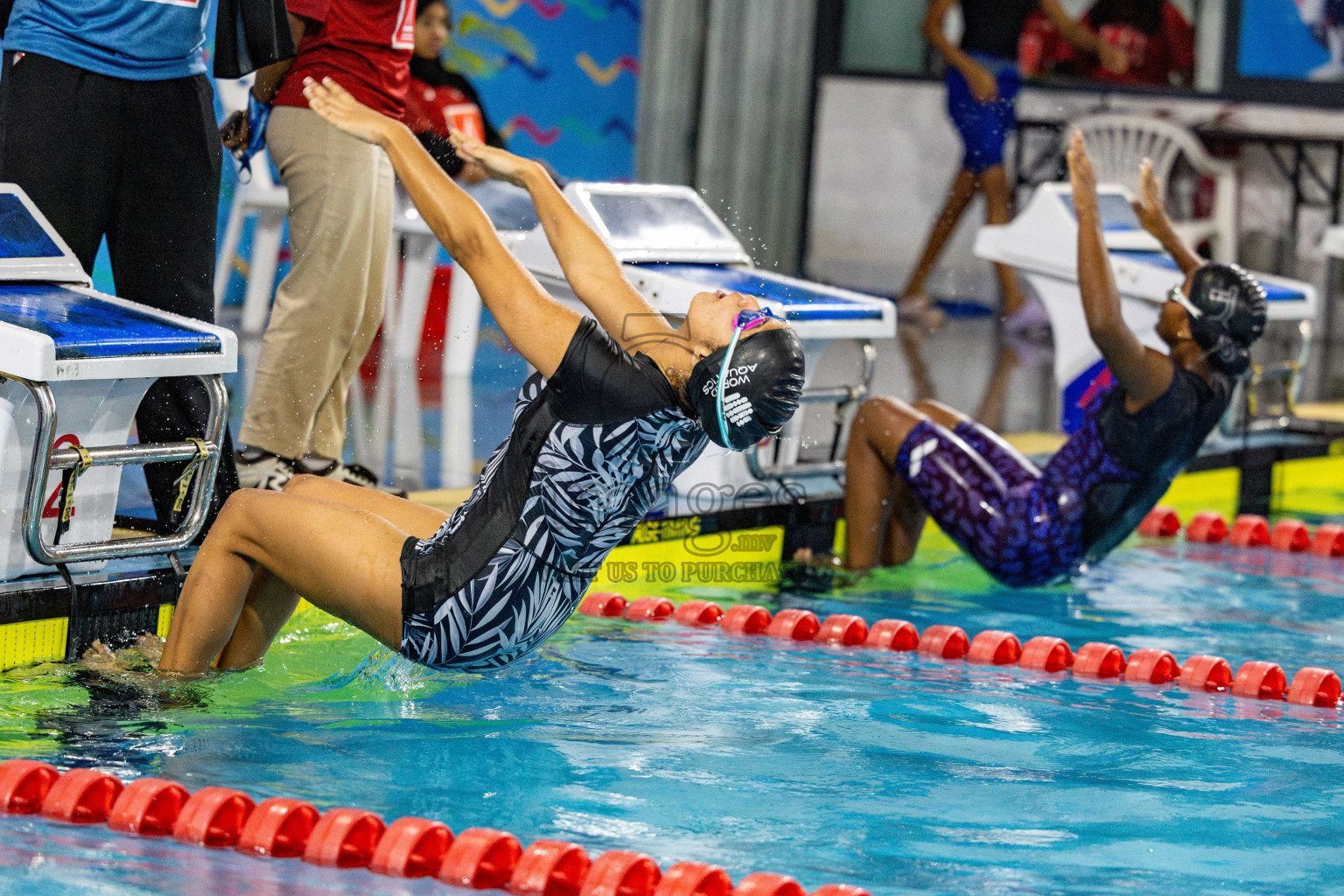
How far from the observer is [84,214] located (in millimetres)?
3953

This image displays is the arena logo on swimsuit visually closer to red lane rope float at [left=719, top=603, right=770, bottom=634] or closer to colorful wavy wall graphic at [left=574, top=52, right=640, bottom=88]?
red lane rope float at [left=719, top=603, right=770, bottom=634]

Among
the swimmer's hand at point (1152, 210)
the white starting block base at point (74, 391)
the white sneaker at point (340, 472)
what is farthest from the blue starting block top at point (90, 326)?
the swimmer's hand at point (1152, 210)

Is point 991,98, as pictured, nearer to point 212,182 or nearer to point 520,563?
point 212,182

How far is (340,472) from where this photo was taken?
456 centimetres

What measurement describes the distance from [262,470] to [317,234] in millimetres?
610

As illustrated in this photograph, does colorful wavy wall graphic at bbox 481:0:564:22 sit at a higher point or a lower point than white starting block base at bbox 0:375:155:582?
higher

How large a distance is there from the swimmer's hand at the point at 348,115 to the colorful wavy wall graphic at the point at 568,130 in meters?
7.04

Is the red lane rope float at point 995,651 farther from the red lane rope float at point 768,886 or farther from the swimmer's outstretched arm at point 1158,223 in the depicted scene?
the red lane rope float at point 768,886

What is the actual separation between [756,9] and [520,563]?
8682mm

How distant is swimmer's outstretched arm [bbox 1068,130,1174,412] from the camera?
4535mm

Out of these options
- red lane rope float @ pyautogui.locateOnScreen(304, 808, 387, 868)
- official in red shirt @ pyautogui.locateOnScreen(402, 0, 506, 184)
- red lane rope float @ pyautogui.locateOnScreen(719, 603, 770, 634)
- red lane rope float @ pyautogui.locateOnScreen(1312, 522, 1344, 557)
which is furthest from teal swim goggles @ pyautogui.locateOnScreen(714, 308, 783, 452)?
official in red shirt @ pyautogui.locateOnScreen(402, 0, 506, 184)

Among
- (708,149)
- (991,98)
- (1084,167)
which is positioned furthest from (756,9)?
(1084,167)

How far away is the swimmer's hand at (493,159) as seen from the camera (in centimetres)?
356

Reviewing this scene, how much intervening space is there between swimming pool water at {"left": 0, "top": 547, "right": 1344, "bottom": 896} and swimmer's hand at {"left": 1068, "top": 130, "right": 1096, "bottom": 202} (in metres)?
1.22
